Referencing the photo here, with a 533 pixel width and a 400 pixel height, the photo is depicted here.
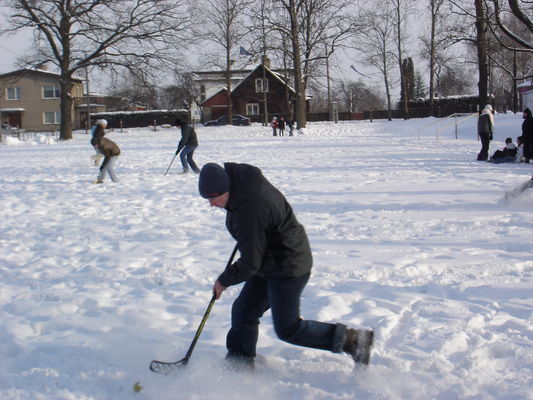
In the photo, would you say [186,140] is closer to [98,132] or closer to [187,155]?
[187,155]

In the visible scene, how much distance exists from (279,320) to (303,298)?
173 cm

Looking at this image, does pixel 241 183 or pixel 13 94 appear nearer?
pixel 241 183

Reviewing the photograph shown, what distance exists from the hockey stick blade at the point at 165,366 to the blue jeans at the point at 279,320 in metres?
0.36

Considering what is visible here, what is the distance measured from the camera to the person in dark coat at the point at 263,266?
3.16 meters

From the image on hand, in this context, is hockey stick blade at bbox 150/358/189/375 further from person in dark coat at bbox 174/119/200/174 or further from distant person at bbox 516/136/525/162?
distant person at bbox 516/136/525/162

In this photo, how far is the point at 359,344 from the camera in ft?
11.7

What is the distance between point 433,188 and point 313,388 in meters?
8.07

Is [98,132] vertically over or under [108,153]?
over

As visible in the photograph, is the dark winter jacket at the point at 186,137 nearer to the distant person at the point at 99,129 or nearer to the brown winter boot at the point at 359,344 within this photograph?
the distant person at the point at 99,129

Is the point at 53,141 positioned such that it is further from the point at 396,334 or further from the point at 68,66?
the point at 396,334

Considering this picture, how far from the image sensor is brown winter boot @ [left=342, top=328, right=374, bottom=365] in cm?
357

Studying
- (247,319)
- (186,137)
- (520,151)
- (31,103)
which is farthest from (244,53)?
(31,103)

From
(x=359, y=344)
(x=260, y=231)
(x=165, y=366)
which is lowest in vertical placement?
(x=165, y=366)

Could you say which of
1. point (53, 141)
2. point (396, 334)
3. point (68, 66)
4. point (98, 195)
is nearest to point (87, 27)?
point (68, 66)
